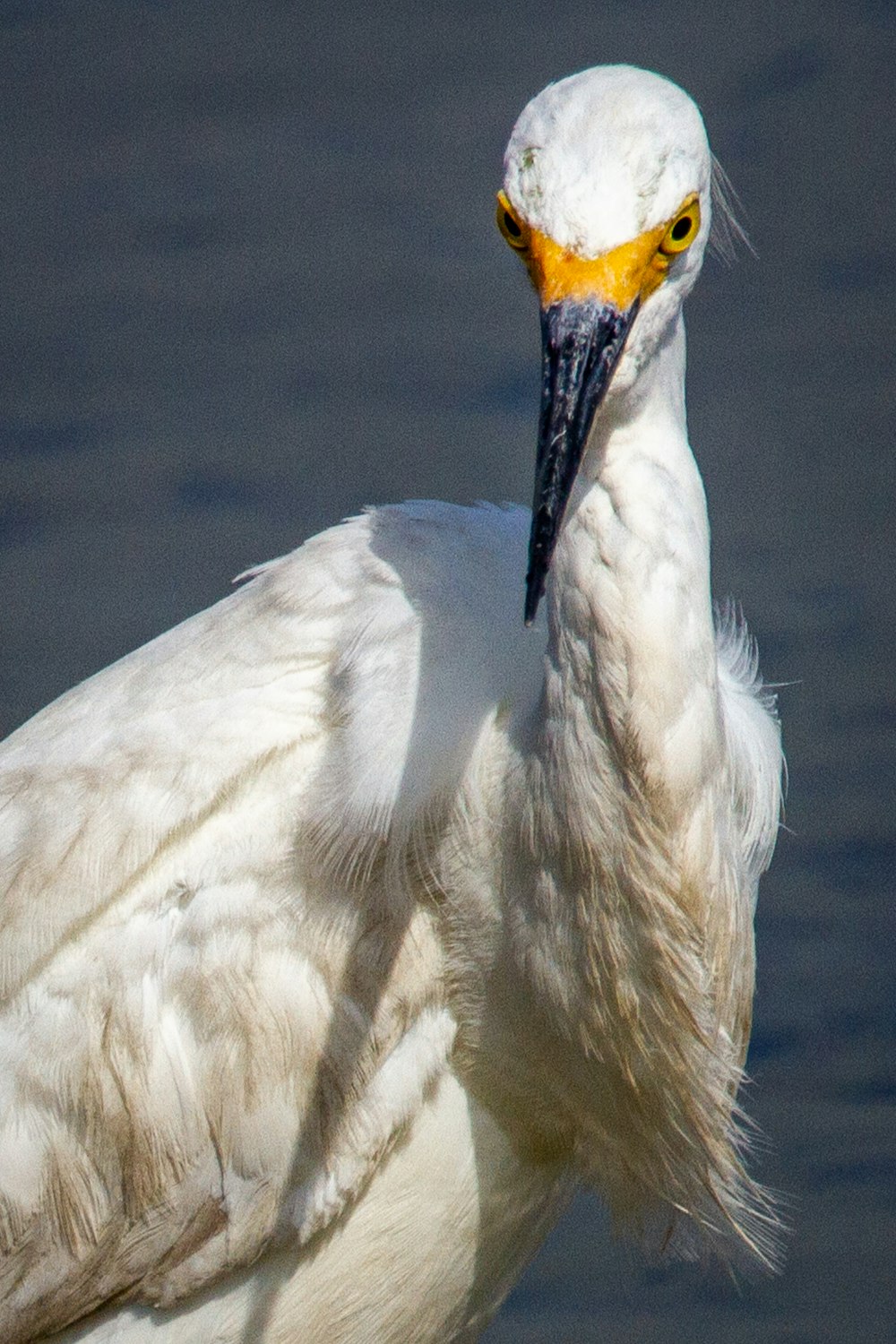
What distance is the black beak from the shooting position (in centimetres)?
137

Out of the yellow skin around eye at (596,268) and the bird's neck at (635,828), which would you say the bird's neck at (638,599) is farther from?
the yellow skin around eye at (596,268)

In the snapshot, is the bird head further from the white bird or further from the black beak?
the white bird

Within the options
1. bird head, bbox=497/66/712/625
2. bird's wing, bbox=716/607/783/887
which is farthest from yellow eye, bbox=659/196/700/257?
bird's wing, bbox=716/607/783/887

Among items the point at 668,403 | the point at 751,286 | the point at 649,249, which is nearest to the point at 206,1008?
the point at 668,403

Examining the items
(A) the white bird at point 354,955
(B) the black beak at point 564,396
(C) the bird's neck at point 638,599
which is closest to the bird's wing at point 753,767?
(A) the white bird at point 354,955

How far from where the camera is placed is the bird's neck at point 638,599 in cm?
150

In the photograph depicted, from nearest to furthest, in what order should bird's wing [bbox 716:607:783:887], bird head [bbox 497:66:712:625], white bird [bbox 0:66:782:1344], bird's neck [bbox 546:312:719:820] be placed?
bird head [bbox 497:66:712:625]
bird's neck [bbox 546:312:719:820]
white bird [bbox 0:66:782:1344]
bird's wing [bbox 716:607:783:887]

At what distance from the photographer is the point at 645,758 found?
156cm

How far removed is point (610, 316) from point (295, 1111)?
0.89m

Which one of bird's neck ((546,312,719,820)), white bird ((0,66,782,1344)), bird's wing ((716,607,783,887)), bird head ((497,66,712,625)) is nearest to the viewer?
bird head ((497,66,712,625))

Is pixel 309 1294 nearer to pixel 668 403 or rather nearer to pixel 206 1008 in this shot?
pixel 206 1008

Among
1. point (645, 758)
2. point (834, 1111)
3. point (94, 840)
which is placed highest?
point (645, 758)

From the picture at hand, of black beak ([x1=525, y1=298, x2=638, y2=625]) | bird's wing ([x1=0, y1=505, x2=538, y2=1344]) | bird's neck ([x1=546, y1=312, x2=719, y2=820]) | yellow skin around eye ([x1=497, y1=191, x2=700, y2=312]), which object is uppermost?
yellow skin around eye ([x1=497, y1=191, x2=700, y2=312])

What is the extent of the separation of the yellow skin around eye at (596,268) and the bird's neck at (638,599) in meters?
0.12
